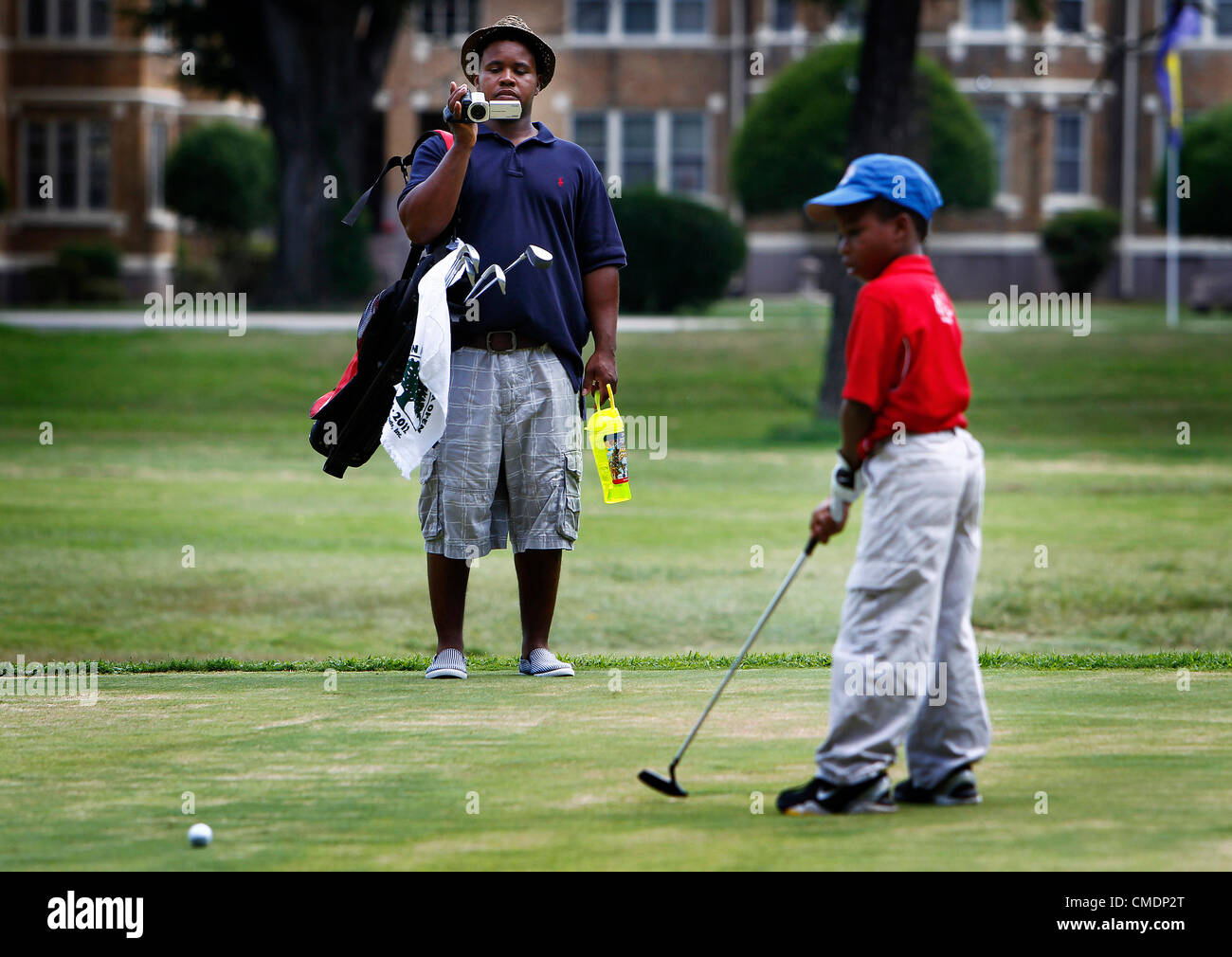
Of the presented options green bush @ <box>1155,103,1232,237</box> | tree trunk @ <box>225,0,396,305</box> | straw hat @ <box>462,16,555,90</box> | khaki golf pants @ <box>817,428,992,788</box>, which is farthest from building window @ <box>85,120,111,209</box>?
khaki golf pants @ <box>817,428,992,788</box>

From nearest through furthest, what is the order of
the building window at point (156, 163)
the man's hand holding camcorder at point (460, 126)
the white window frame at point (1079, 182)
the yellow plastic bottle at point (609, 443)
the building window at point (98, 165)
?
the man's hand holding camcorder at point (460, 126) → the yellow plastic bottle at point (609, 443) → the building window at point (98, 165) → the building window at point (156, 163) → the white window frame at point (1079, 182)

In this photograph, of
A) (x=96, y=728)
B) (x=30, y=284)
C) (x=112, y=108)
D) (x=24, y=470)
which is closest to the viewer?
(x=96, y=728)

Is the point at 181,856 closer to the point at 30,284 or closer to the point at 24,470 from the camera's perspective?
the point at 24,470

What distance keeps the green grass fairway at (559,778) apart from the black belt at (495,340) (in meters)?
1.21

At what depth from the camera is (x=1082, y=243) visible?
4284cm

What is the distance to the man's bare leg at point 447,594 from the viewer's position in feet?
22.5

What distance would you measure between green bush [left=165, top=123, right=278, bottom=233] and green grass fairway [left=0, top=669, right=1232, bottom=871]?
35.5m

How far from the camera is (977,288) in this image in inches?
1779

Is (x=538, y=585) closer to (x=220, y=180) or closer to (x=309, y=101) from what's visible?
(x=309, y=101)

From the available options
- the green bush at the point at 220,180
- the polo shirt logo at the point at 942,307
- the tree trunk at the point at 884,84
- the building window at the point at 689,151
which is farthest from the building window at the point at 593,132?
the polo shirt logo at the point at 942,307

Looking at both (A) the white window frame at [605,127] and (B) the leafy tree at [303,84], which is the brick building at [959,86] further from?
(B) the leafy tree at [303,84]

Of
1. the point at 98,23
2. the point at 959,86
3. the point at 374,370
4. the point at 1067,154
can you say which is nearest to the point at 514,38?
the point at 374,370

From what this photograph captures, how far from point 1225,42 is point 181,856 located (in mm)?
44989
